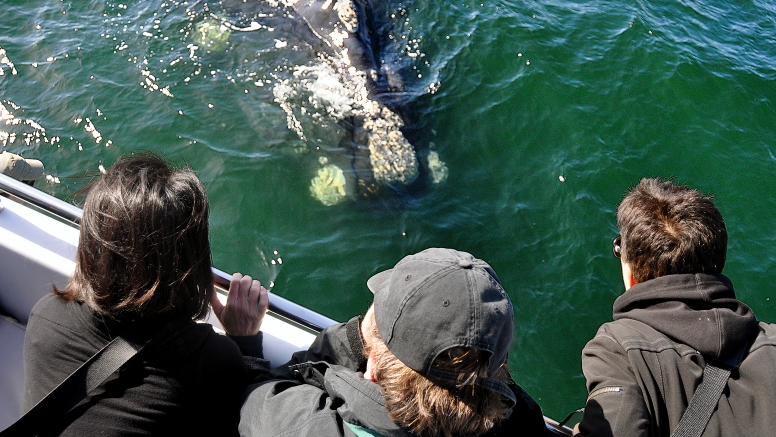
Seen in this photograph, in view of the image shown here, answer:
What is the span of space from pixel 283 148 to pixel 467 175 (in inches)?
83.8

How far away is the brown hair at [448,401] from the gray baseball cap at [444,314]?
0.09 feet

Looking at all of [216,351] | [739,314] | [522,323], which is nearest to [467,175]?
[522,323]

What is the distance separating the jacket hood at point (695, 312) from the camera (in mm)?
2850

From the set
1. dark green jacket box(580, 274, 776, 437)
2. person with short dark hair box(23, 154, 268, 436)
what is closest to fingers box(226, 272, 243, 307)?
person with short dark hair box(23, 154, 268, 436)

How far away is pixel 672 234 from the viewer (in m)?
3.23

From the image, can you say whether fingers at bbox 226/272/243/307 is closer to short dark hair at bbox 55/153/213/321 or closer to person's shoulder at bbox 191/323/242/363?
person's shoulder at bbox 191/323/242/363

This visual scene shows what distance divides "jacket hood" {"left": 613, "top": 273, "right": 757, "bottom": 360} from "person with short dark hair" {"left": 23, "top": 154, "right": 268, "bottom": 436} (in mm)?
2142

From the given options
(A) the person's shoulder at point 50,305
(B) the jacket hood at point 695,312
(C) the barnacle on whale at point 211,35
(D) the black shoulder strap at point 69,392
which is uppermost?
(A) the person's shoulder at point 50,305

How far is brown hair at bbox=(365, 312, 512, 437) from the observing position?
1972mm

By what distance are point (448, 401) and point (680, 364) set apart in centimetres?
149

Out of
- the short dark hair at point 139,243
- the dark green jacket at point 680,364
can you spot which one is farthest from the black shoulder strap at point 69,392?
the dark green jacket at point 680,364

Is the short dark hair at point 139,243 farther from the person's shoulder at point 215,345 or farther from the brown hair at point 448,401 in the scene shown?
the brown hair at point 448,401

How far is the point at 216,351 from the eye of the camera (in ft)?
8.02

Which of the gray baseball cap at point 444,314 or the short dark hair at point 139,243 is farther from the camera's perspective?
the short dark hair at point 139,243
